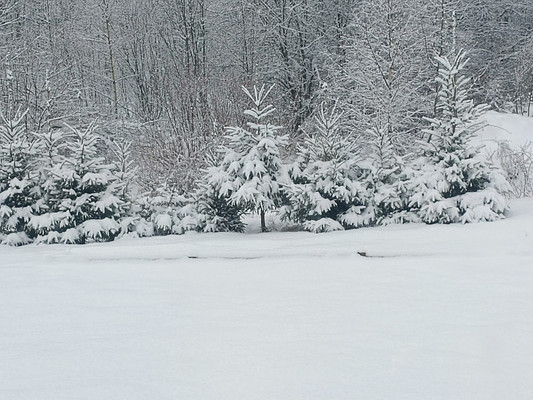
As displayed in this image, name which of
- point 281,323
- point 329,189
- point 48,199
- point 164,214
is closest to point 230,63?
point 164,214

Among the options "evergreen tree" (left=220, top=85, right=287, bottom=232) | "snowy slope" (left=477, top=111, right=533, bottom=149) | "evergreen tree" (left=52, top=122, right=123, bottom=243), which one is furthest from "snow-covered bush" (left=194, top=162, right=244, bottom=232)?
"snowy slope" (left=477, top=111, right=533, bottom=149)

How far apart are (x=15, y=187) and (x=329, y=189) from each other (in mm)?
5882

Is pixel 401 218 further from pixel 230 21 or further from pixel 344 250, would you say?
pixel 230 21

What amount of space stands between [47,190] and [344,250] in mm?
6092

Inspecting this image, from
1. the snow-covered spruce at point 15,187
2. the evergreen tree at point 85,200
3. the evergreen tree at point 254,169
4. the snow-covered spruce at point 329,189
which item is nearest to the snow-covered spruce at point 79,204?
the evergreen tree at point 85,200

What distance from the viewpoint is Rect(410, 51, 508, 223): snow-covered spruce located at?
792 centimetres

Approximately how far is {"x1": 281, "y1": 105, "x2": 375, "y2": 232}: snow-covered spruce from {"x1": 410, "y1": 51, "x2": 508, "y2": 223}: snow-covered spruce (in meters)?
0.99

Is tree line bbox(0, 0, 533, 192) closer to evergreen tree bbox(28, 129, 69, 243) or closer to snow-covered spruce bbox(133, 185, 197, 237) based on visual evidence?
snow-covered spruce bbox(133, 185, 197, 237)

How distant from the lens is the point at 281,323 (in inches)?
156

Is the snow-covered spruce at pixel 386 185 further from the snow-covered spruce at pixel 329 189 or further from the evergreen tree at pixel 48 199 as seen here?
the evergreen tree at pixel 48 199

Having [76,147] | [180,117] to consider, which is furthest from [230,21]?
[76,147]

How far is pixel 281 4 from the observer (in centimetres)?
1881

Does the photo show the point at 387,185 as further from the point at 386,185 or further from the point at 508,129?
the point at 508,129

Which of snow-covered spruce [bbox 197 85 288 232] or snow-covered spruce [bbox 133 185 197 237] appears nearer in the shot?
snow-covered spruce [bbox 197 85 288 232]
